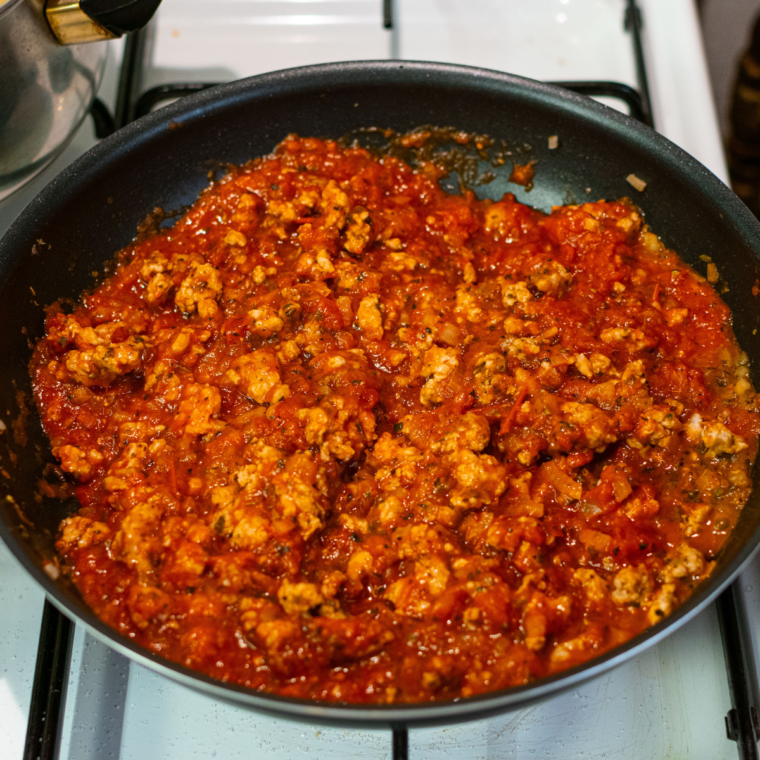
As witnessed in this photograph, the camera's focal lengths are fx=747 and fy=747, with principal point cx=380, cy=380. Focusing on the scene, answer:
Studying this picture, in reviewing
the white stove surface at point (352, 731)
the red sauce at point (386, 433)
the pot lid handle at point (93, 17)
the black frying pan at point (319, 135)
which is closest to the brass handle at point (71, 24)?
the pot lid handle at point (93, 17)

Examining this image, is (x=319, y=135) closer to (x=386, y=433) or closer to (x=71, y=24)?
(x=71, y=24)

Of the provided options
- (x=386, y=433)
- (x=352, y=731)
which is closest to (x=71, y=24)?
(x=386, y=433)

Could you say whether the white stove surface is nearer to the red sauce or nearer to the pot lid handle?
the red sauce

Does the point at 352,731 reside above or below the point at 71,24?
below

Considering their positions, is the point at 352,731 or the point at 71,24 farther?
the point at 71,24

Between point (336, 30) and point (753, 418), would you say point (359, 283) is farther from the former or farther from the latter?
point (336, 30)

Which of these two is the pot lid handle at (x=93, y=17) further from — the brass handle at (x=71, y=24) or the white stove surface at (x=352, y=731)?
the white stove surface at (x=352, y=731)

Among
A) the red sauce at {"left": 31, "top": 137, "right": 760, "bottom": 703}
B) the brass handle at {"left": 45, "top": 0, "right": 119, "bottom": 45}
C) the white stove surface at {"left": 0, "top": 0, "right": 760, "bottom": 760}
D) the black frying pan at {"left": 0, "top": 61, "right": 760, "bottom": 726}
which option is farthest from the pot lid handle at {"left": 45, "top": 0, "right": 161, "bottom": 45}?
the white stove surface at {"left": 0, "top": 0, "right": 760, "bottom": 760}
